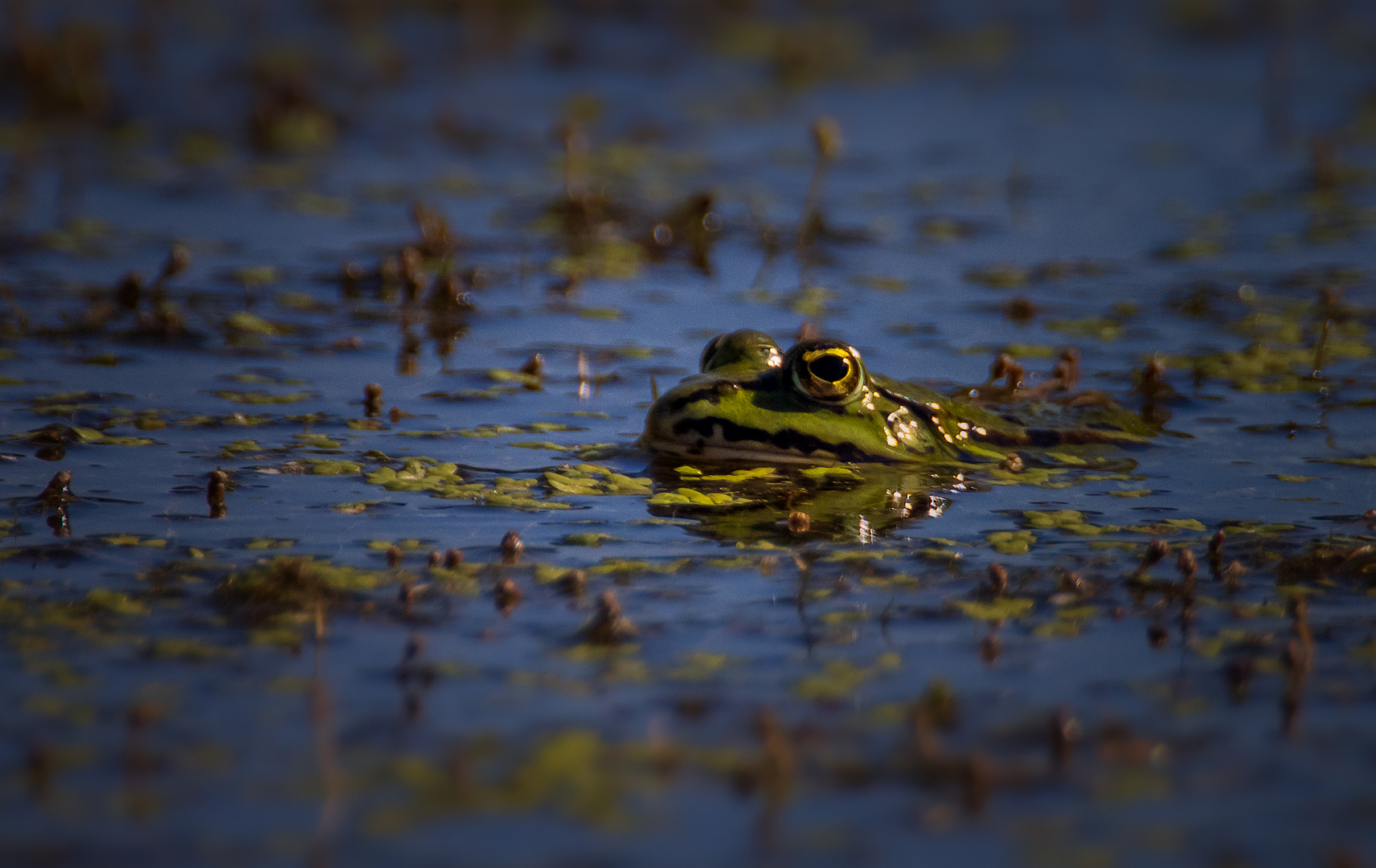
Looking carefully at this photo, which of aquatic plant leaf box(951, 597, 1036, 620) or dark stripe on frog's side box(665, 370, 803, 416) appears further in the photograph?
dark stripe on frog's side box(665, 370, 803, 416)

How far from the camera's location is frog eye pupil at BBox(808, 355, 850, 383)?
190 inches

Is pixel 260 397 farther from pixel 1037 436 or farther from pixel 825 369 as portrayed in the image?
pixel 1037 436

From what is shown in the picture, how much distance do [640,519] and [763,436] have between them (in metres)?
0.73

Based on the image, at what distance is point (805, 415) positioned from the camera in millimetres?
4965

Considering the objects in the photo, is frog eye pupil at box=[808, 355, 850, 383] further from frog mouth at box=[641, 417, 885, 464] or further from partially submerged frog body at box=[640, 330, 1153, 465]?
frog mouth at box=[641, 417, 885, 464]

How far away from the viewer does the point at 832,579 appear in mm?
3926

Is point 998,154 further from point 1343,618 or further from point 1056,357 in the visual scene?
point 1343,618

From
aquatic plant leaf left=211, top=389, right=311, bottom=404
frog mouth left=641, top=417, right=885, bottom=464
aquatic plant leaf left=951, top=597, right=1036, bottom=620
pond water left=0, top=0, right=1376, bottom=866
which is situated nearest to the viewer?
pond water left=0, top=0, right=1376, bottom=866

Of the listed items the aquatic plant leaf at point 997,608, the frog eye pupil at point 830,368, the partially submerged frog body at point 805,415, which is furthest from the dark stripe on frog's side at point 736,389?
the aquatic plant leaf at point 997,608

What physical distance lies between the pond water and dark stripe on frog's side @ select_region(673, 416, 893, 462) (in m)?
0.11

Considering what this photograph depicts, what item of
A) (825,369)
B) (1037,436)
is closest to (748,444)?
(825,369)

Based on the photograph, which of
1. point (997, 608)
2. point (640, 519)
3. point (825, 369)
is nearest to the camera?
point (997, 608)

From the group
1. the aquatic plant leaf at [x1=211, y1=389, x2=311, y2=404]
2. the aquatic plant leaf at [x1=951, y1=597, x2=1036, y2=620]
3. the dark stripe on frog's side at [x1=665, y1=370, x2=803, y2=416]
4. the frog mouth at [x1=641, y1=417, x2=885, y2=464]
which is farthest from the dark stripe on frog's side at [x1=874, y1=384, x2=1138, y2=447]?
the aquatic plant leaf at [x1=211, y1=389, x2=311, y2=404]

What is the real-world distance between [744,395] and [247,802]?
2.61 m
